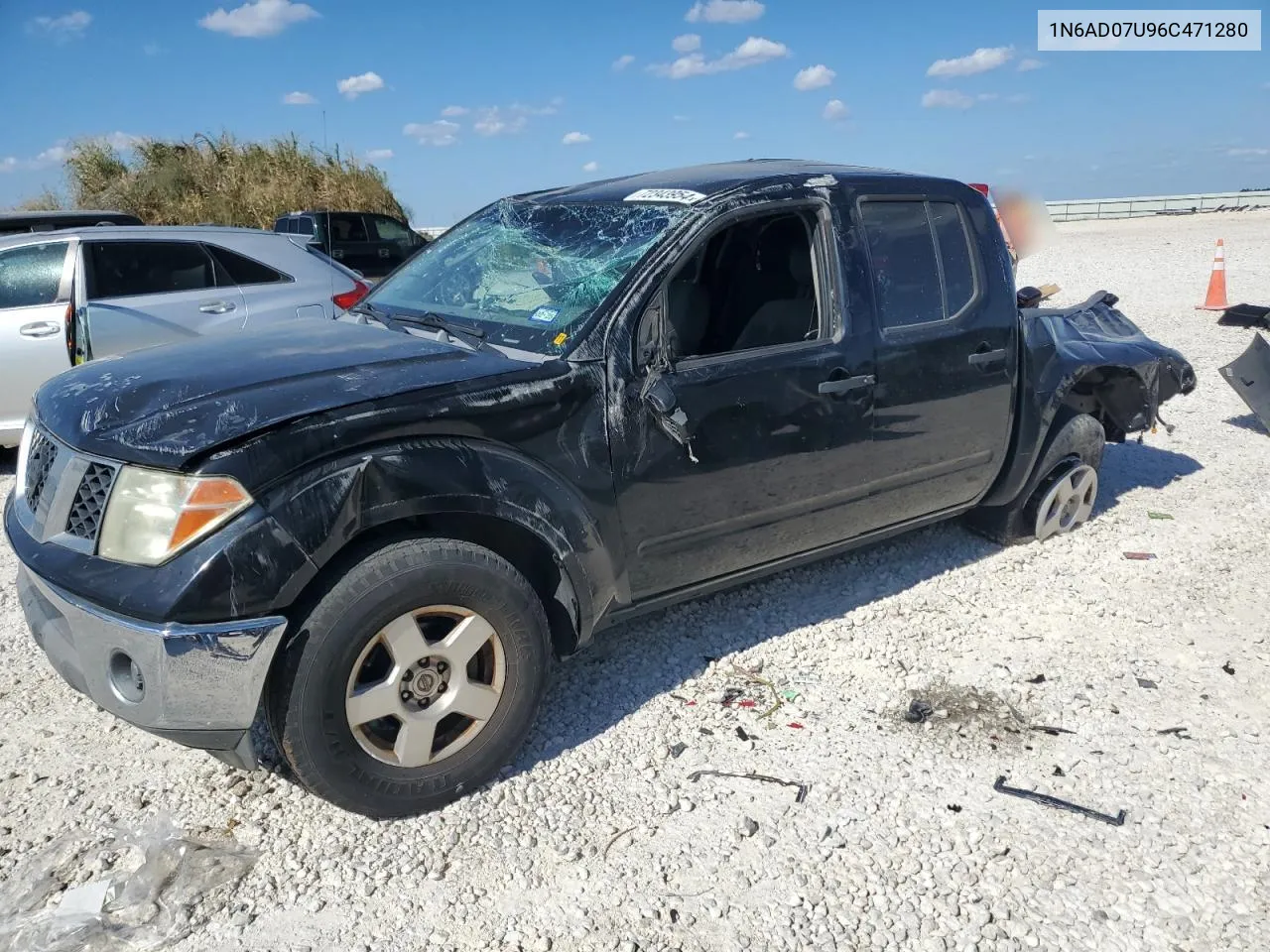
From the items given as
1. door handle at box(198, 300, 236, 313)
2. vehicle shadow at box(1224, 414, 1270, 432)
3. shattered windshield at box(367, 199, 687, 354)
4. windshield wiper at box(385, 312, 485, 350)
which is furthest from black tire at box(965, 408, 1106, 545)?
door handle at box(198, 300, 236, 313)

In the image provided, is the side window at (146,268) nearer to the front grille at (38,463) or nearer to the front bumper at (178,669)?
the front grille at (38,463)

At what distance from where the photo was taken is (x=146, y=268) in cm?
678

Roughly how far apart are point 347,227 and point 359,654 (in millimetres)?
14921

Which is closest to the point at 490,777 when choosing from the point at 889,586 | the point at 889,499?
the point at 889,499

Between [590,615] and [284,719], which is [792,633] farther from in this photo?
[284,719]

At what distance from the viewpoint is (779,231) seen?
403 centimetres

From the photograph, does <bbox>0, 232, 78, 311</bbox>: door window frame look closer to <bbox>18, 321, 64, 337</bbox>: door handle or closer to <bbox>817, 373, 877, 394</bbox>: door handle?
<bbox>18, 321, 64, 337</bbox>: door handle

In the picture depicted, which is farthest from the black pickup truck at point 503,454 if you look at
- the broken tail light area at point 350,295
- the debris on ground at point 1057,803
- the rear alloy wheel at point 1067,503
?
the broken tail light area at point 350,295

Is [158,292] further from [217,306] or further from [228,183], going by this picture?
[228,183]

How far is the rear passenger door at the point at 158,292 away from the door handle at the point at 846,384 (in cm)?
444

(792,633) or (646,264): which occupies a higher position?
(646,264)

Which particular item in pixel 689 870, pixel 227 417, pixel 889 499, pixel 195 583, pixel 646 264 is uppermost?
pixel 646 264

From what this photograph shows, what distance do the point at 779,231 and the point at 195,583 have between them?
2.64 metres

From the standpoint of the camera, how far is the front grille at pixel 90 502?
105 inches
